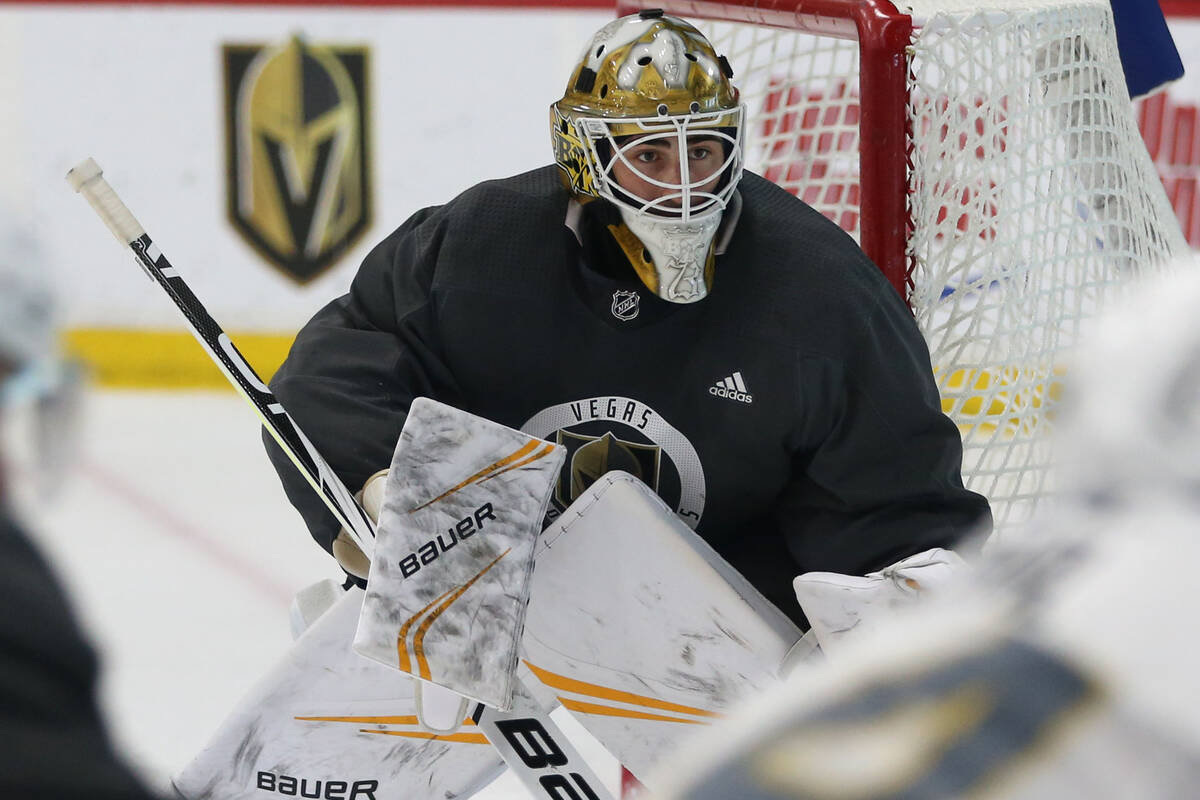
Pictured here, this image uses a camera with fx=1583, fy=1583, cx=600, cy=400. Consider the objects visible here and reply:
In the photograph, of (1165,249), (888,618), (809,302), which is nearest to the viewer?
(888,618)

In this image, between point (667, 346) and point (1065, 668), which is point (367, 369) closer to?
point (667, 346)

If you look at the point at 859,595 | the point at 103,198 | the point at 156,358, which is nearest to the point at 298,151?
the point at 156,358

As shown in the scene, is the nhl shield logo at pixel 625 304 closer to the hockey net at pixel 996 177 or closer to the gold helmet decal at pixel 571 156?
the gold helmet decal at pixel 571 156

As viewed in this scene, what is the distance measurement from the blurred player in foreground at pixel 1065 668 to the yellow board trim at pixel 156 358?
3.56m

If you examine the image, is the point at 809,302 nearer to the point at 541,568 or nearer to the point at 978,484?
the point at 541,568

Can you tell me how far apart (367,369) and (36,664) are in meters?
1.20

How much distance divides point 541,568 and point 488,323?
0.28 meters

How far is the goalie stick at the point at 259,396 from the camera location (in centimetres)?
156

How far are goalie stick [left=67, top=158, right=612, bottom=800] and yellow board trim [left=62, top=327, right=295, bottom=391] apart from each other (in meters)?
2.33

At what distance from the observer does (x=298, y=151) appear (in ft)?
12.6

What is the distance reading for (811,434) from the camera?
1.69 meters

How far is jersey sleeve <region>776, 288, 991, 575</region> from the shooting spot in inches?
64.9

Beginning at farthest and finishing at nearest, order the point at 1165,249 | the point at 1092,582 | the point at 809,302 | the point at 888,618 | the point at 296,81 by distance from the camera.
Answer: the point at 296,81 < the point at 1165,249 < the point at 809,302 < the point at 888,618 < the point at 1092,582

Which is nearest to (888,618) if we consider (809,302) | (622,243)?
(809,302)
